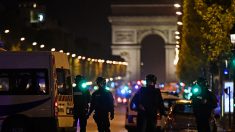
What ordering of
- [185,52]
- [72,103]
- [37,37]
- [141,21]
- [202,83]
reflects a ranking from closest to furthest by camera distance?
[202,83] < [72,103] < [185,52] < [37,37] < [141,21]

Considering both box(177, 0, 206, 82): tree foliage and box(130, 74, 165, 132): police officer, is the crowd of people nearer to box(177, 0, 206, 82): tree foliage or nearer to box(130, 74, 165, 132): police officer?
box(130, 74, 165, 132): police officer

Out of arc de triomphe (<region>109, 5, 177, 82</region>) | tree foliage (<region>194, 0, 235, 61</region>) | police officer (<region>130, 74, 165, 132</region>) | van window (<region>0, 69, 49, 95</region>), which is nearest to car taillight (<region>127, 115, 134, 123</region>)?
tree foliage (<region>194, 0, 235, 61</region>)

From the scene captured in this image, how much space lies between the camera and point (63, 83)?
24.5 metres

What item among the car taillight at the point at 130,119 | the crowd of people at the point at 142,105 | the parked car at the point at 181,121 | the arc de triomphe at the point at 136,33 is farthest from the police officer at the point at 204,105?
the arc de triomphe at the point at 136,33

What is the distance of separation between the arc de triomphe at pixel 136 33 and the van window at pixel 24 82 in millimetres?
120766

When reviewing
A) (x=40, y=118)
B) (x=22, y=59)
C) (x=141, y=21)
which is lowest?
(x=40, y=118)

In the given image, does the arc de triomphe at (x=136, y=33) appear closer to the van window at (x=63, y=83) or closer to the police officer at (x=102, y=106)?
the van window at (x=63, y=83)

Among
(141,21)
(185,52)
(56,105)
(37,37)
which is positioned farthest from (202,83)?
(141,21)

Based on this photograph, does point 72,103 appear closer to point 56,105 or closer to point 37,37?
point 56,105

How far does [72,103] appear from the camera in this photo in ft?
79.8

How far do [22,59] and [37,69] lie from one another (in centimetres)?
50

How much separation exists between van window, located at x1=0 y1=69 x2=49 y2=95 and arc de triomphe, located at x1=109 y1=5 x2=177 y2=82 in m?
121

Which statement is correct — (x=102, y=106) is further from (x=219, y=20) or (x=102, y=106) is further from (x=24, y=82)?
(x=219, y=20)

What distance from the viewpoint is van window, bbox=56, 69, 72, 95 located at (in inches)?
958
